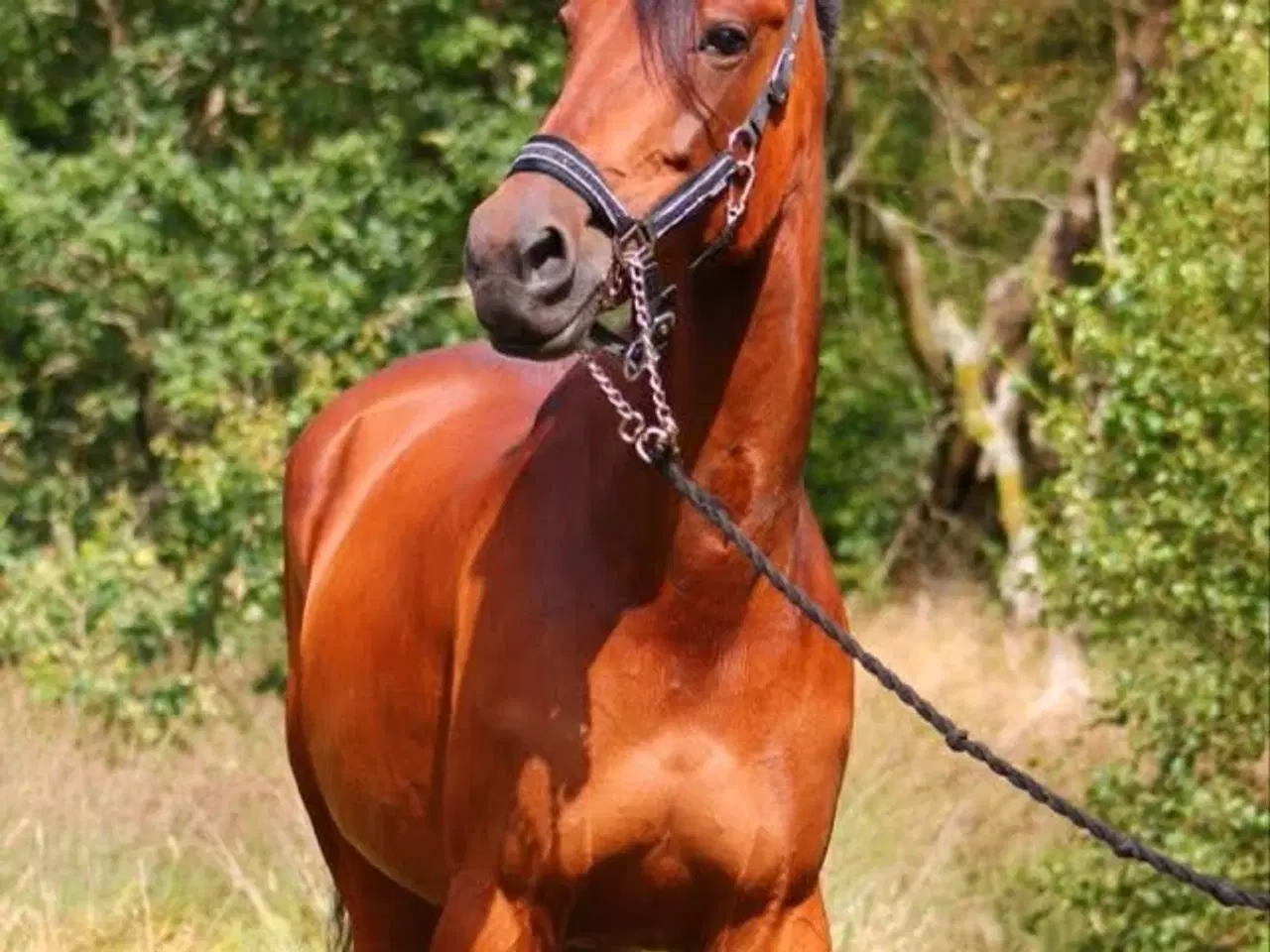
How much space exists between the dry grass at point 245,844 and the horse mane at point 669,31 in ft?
11.6

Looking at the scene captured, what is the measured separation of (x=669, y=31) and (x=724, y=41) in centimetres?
10

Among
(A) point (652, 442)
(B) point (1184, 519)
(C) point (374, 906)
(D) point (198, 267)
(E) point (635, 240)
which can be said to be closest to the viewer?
(E) point (635, 240)

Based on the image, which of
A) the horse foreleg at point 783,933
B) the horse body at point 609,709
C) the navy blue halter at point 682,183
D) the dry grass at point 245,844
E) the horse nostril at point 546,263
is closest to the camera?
the horse nostril at point 546,263

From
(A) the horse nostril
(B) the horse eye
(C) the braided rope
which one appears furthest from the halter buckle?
(C) the braided rope

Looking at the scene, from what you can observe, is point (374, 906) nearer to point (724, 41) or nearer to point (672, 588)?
point (672, 588)

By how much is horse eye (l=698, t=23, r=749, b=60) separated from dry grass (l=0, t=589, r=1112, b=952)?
3.51 meters

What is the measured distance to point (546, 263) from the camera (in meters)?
3.79

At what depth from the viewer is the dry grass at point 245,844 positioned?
733 centimetres

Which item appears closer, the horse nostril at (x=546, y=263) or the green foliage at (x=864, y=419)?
the horse nostril at (x=546, y=263)

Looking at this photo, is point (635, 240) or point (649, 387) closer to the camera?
point (635, 240)

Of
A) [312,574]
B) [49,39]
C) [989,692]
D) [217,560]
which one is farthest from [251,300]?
[312,574]

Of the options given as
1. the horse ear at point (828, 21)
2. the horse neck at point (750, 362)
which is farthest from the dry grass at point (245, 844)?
the horse ear at point (828, 21)

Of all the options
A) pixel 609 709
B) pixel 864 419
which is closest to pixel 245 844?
pixel 609 709

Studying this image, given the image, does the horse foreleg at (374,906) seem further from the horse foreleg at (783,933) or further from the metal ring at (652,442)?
the metal ring at (652,442)
